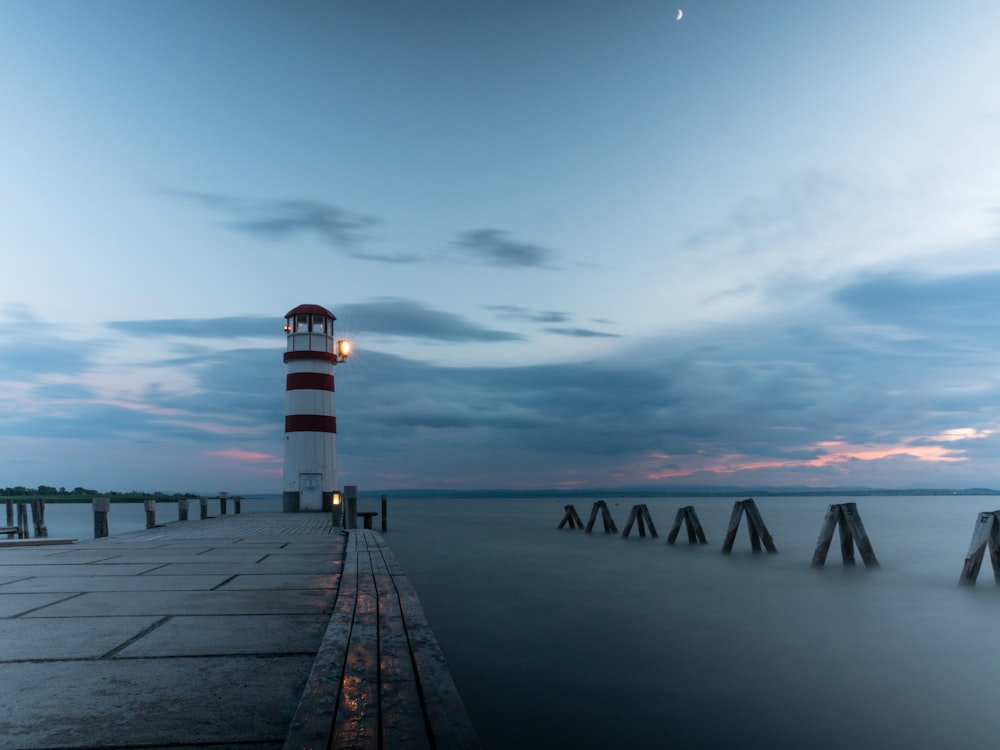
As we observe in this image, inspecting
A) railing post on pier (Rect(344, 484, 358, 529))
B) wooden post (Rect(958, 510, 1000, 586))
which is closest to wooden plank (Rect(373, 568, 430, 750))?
wooden post (Rect(958, 510, 1000, 586))

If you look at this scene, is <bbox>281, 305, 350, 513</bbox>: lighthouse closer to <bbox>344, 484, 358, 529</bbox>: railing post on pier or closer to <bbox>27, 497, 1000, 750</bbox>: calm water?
<bbox>344, 484, 358, 529</bbox>: railing post on pier

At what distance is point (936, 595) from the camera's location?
1445 cm

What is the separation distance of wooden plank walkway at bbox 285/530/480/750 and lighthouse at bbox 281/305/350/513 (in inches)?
891

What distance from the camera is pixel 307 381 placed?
2756cm

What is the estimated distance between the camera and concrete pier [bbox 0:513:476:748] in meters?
3.10

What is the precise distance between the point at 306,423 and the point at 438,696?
82.4ft

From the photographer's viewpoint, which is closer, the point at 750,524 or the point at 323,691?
the point at 323,691

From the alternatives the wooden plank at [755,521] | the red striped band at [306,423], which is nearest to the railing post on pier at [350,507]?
the red striped band at [306,423]

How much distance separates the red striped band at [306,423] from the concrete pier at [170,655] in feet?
61.2

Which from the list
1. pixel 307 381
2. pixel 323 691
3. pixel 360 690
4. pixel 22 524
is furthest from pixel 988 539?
pixel 22 524

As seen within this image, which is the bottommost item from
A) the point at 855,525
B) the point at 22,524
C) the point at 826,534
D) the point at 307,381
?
the point at 22,524

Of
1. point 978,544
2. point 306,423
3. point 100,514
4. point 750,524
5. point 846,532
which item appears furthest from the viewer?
point 306,423

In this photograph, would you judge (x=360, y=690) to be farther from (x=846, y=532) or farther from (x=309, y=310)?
(x=309, y=310)

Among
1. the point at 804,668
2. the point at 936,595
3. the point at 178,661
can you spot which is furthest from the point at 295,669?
the point at 936,595
